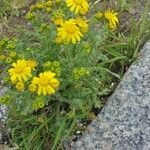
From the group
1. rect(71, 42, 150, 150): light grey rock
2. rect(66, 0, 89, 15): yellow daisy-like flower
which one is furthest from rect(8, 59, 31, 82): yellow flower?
rect(71, 42, 150, 150): light grey rock

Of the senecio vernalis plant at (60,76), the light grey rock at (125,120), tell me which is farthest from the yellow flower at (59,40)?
the light grey rock at (125,120)

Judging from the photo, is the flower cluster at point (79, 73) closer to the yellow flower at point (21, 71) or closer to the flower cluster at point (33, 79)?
the flower cluster at point (33, 79)

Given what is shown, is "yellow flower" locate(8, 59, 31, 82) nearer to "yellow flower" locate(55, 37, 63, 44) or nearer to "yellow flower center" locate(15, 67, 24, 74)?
"yellow flower center" locate(15, 67, 24, 74)

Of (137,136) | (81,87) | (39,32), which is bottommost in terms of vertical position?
(137,136)

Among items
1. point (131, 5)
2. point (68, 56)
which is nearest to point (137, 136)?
point (68, 56)

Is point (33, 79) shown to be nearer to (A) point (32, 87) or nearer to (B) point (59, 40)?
(A) point (32, 87)

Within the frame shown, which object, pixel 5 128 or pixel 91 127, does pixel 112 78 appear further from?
pixel 5 128
